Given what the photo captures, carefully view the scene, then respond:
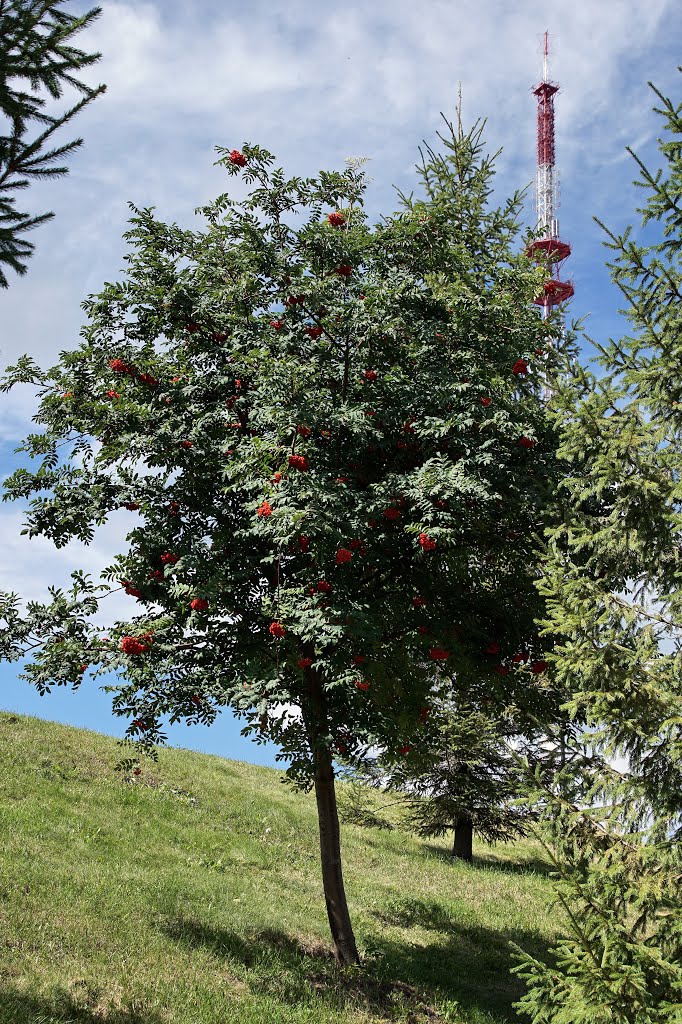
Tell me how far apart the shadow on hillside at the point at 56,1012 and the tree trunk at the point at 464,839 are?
14.1m

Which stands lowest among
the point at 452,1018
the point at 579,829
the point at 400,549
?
the point at 452,1018

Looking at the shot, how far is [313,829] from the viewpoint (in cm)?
1792

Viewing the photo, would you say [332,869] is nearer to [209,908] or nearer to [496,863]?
[209,908]

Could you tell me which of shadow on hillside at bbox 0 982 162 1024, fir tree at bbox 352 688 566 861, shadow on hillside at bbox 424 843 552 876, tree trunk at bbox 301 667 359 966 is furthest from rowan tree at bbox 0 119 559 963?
shadow on hillside at bbox 424 843 552 876

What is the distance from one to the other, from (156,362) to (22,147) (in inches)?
155

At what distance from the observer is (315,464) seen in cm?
1016

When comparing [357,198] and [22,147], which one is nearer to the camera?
[22,147]

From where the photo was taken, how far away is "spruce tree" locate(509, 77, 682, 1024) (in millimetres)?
7238

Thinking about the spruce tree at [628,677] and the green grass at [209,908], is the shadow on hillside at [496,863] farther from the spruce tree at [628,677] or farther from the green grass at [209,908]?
the spruce tree at [628,677]

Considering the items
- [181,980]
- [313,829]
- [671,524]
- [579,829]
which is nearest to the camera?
[579,829]

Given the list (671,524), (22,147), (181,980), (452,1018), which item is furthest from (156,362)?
(452,1018)

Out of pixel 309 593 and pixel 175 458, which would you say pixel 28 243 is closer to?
pixel 175 458

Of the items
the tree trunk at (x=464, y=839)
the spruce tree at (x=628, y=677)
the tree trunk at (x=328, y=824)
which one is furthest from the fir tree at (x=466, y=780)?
the spruce tree at (x=628, y=677)

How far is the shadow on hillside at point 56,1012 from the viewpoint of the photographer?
7895mm
